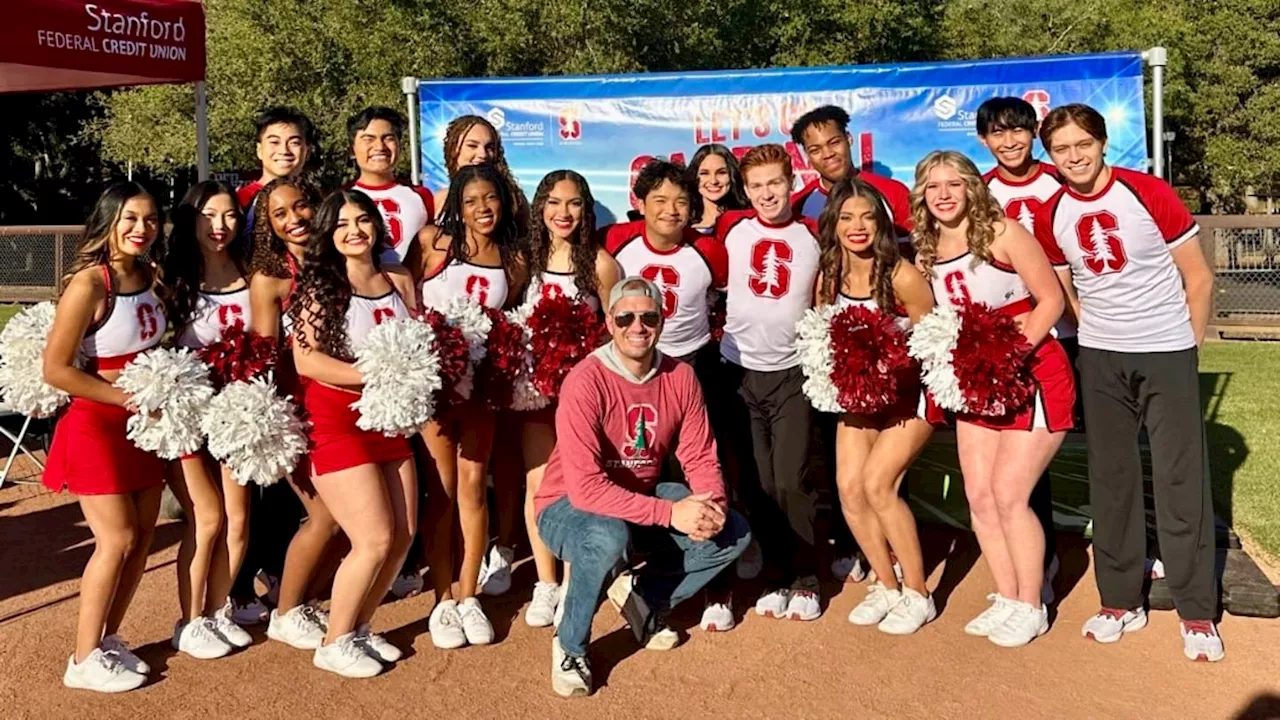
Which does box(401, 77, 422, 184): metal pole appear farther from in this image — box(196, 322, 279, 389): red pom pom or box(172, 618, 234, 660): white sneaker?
box(172, 618, 234, 660): white sneaker

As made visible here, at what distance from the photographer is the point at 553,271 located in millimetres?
4648

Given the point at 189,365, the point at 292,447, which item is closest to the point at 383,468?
the point at 292,447

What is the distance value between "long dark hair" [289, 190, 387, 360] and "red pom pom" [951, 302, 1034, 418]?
225 centimetres

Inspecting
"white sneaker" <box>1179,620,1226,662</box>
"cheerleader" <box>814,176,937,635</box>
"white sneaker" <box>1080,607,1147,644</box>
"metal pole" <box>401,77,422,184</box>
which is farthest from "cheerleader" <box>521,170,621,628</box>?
"metal pole" <box>401,77,422,184</box>

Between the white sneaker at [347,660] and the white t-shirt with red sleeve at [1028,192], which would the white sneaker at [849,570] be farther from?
the white sneaker at [347,660]

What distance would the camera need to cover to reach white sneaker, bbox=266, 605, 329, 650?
4.33 metres

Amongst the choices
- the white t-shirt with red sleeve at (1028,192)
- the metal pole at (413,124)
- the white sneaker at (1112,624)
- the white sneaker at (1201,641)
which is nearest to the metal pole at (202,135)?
the metal pole at (413,124)

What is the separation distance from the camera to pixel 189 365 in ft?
13.0

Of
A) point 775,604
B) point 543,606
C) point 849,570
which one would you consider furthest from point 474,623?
point 849,570

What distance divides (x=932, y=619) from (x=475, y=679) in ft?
6.25

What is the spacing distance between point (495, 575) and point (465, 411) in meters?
1.03

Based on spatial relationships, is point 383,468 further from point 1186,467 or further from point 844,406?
point 1186,467

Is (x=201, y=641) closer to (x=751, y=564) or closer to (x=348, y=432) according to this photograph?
(x=348, y=432)

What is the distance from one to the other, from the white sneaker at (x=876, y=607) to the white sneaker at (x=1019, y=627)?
41cm
